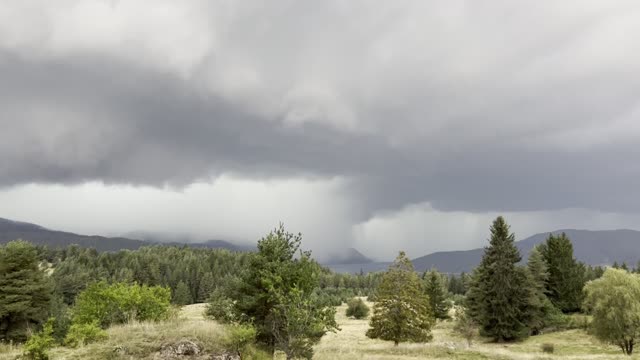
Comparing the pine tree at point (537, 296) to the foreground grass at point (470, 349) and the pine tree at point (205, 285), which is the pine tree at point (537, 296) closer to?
the foreground grass at point (470, 349)

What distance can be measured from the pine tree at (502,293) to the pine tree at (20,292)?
48.4m

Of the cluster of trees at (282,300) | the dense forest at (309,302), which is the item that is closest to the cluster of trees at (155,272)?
the dense forest at (309,302)

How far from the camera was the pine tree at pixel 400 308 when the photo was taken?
4406 centimetres

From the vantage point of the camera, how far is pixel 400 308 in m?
44.4

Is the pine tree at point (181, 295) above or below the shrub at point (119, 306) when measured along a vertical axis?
below

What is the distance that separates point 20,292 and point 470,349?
39447 millimetres

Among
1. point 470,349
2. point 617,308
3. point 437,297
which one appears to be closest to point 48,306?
point 470,349

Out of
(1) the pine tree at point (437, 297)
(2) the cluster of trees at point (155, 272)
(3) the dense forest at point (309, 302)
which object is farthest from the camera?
(2) the cluster of trees at point (155, 272)

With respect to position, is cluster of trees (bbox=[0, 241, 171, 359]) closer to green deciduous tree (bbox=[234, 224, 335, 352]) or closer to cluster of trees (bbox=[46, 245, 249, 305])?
green deciduous tree (bbox=[234, 224, 335, 352])

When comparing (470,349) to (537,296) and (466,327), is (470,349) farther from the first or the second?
(537,296)

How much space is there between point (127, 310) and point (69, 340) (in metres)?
4.86

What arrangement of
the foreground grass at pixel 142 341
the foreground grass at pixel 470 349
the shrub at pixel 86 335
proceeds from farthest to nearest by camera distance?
the foreground grass at pixel 470 349
the shrub at pixel 86 335
the foreground grass at pixel 142 341

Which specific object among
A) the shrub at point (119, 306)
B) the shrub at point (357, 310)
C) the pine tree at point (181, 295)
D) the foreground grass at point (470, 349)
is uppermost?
the shrub at point (119, 306)

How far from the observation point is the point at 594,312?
43281 mm
